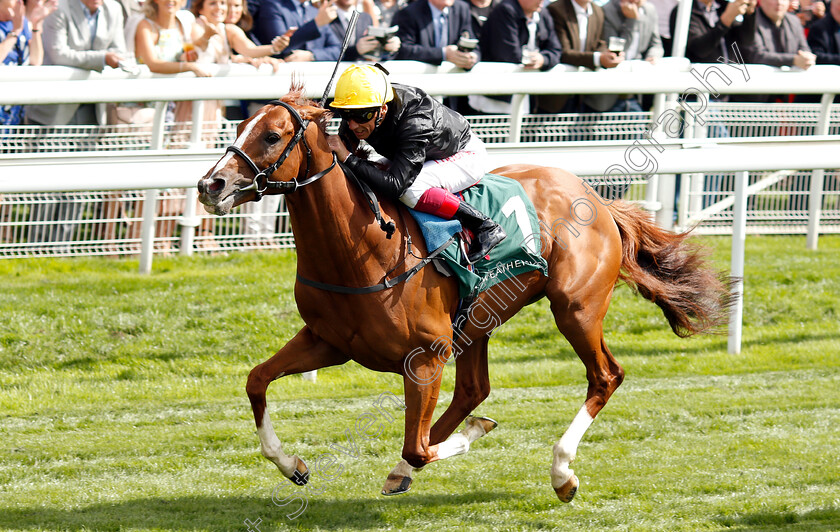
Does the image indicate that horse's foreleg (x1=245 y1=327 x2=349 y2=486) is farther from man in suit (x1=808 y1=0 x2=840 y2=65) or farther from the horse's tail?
man in suit (x1=808 y1=0 x2=840 y2=65)

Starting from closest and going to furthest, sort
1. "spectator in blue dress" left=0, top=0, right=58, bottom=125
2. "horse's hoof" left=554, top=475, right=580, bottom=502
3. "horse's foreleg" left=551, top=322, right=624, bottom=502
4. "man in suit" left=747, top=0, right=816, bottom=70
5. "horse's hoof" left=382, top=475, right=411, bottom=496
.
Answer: "horse's hoof" left=382, top=475, right=411, bottom=496
"horse's hoof" left=554, top=475, right=580, bottom=502
"horse's foreleg" left=551, top=322, right=624, bottom=502
"spectator in blue dress" left=0, top=0, right=58, bottom=125
"man in suit" left=747, top=0, right=816, bottom=70

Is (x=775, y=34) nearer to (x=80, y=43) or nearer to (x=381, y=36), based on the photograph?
(x=381, y=36)

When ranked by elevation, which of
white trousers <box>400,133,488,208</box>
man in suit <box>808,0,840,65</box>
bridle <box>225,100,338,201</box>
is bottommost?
man in suit <box>808,0,840,65</box>

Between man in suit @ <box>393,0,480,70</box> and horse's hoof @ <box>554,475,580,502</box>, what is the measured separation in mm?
3777

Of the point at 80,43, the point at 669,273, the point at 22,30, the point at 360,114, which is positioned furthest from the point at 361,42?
the point at 360,114

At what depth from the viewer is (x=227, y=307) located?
6887 mm

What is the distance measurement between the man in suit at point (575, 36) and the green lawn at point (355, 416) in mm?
1426

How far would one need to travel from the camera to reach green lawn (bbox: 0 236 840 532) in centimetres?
451

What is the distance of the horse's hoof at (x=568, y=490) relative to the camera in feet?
14.8

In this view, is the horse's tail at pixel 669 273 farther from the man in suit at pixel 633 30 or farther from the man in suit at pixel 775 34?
the man in suit at pixel 775 34

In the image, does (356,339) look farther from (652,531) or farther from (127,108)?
(127,108)

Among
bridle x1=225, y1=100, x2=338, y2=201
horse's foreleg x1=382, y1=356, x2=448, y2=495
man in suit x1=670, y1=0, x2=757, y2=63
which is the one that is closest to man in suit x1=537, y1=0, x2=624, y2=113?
man in suit x1=670, y1=0, x2=757, y2=63

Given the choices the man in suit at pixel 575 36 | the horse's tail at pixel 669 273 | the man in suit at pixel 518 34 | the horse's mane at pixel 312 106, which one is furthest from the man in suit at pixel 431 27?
the horse's mane at pixel 312 106

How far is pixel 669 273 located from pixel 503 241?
1.23m
